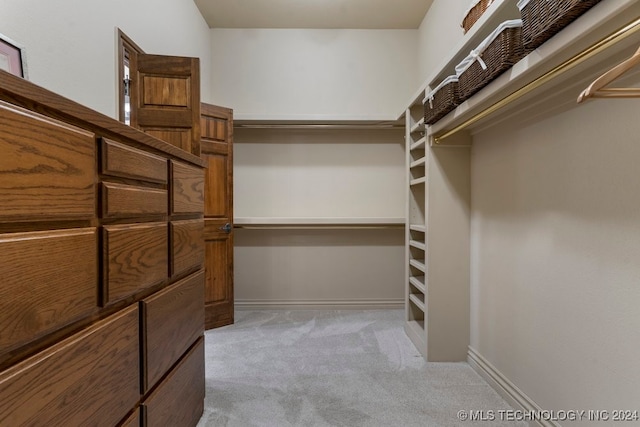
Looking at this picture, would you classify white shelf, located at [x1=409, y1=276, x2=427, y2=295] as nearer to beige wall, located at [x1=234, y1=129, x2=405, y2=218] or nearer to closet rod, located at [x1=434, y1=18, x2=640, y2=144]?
beige wall, located at [x1=234, y1=129, x2=405, y2=218]

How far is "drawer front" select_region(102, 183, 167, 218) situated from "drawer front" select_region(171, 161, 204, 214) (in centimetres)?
9

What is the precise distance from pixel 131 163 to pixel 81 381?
1.85 ft

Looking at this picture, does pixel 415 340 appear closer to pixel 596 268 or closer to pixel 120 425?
pixel 596 268

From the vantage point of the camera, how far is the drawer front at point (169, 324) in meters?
1.06

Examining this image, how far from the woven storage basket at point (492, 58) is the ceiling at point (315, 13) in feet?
5.78

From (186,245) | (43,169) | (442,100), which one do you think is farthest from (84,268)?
(442,100)

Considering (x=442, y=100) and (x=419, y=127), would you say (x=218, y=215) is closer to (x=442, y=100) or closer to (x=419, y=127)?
(x=419, y=127)

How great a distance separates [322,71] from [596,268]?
284 centimetres

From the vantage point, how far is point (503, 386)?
179cm

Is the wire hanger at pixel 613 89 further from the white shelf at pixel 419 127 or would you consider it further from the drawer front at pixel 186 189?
the white shelf at pixel 419 127

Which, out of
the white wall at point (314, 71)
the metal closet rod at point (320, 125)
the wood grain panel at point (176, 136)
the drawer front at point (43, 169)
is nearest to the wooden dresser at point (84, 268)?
the drawer front at point (43, 169)

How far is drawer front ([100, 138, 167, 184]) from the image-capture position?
85cm

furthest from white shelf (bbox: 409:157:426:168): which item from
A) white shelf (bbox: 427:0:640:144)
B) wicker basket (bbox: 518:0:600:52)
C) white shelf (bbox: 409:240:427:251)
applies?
wicker basket (bbox: 518:0:600:52)

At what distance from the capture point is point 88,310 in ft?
2.56
